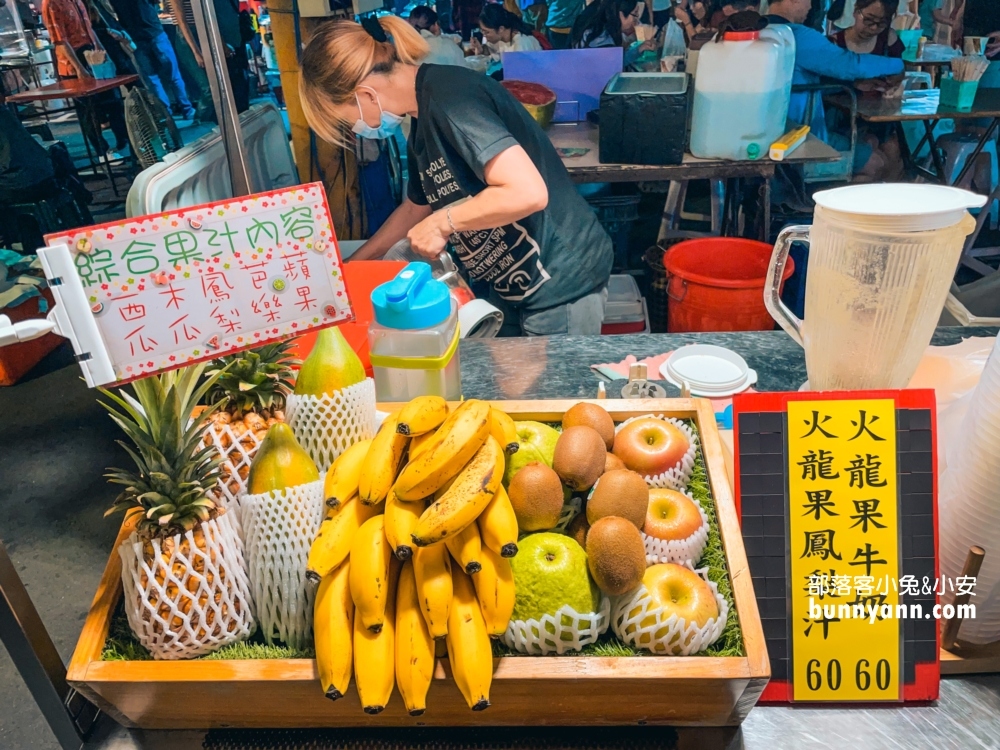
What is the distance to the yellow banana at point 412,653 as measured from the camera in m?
0.74

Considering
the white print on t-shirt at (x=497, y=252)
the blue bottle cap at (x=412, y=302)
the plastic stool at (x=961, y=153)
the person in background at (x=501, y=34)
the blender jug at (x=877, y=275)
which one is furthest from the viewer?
the plastic stool at (x=961, y=153)

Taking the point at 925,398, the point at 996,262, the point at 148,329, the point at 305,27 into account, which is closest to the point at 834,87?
the point at 996,262

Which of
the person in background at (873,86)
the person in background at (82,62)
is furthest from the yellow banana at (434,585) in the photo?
the person in background at (873,86)

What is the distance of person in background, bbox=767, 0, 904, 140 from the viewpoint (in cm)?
303

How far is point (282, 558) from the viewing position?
0.82 metres

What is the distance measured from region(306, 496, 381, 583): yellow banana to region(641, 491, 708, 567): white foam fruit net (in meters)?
0.35

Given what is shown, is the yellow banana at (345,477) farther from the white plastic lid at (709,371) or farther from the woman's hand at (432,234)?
the woman's hand at (432,234)

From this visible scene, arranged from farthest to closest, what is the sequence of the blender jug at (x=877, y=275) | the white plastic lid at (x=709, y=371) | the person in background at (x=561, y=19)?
the person in background at (x=561, y=19), the white plastic lid at (x=709, y=371), the blender jug at (x=877, y=275)

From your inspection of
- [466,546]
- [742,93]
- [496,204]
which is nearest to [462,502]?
[466,546]

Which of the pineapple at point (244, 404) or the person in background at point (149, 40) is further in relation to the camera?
the person in background at point (149, 40)

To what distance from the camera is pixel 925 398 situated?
0.90 metres

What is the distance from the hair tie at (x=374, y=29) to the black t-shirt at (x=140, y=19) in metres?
0.78

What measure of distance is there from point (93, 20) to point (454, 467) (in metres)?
2.73

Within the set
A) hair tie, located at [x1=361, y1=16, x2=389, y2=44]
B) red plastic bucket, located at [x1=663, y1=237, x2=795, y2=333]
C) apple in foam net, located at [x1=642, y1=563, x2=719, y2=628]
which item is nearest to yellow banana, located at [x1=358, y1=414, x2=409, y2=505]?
apple in foam net, located at [x1=642, y1=563, x2=719, y2=628]
